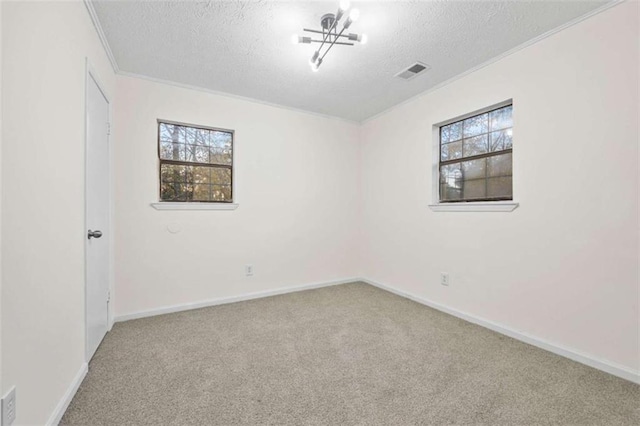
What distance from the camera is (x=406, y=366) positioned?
1945mm

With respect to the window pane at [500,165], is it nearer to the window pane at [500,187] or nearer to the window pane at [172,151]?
the window pane at [500,187]

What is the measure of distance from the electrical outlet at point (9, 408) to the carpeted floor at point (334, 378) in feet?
1.48

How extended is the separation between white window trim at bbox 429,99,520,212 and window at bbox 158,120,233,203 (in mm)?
2386

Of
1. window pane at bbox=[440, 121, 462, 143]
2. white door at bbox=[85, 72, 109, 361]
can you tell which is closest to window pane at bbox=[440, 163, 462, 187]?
window pane at bbox=[440, 121, 462, 143]

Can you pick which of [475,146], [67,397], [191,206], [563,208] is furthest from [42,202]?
[475,146]

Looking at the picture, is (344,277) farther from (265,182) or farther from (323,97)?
(323,97)

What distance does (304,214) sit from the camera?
12.7 feet

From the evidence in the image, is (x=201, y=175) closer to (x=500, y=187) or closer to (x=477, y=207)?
(x=477, y=207)

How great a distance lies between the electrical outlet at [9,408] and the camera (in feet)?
3.36

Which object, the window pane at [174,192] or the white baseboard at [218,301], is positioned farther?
the window pane at [174,192]

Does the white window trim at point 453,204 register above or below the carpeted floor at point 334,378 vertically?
above

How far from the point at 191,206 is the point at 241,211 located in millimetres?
561

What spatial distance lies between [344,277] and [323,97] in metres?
2.53

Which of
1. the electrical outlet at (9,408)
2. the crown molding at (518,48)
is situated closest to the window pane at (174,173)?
the electrical outlet at (9,408)
